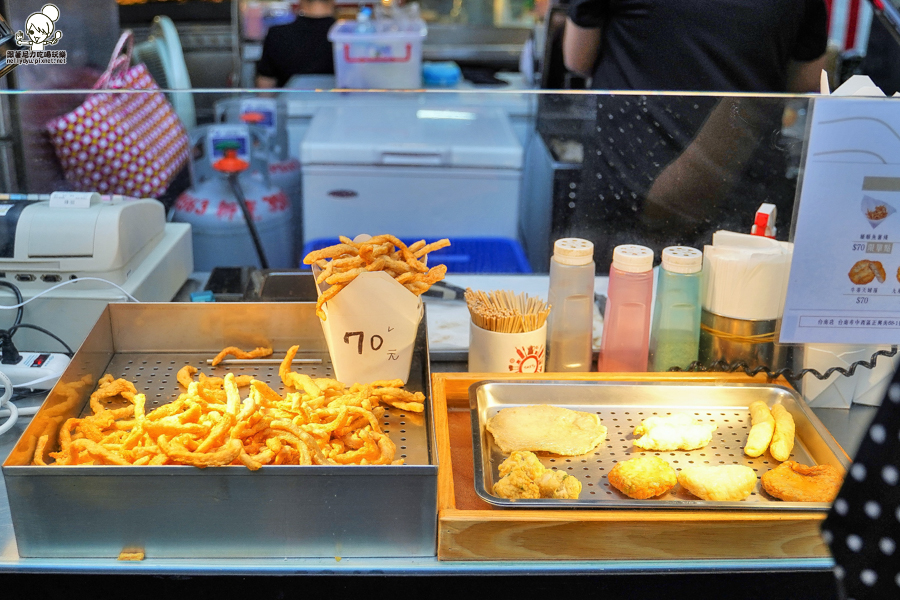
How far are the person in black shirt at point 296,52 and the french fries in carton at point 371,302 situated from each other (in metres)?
3.10

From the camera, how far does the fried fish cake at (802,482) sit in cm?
105

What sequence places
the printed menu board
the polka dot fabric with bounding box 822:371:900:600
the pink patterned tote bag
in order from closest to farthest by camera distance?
the polka dot fabric with bounding box 822:371:900:600 → the printed menu board → the pink patterned tote bag

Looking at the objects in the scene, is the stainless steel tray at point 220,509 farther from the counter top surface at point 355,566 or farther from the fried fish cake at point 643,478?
the fried fish cake at point 643,478

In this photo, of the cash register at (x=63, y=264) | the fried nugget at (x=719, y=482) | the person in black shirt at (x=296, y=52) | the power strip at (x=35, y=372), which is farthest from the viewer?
the person in black shirt at (x=296, y=52)

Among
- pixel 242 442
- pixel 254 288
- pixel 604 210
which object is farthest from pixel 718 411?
pixel 254 288

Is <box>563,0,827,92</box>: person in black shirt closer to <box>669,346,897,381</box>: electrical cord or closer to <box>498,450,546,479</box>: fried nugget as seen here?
<box>669,346,897,381</box>: electrical cord

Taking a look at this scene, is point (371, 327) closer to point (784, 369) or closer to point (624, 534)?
point (624, 534)

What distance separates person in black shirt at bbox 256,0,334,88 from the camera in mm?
4098

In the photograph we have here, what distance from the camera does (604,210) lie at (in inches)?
65.9

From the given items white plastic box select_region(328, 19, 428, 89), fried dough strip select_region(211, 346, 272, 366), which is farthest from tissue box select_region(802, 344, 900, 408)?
white plastic box select_region(328, 19, 428, 89)

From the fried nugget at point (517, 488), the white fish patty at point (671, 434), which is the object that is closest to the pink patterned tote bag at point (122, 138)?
the fried nugget at point (517, 488)

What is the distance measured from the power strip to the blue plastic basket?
3.65ft

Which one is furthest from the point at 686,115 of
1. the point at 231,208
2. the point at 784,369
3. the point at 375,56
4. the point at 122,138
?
the point at 375,56

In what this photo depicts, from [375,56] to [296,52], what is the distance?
3.29 ft
